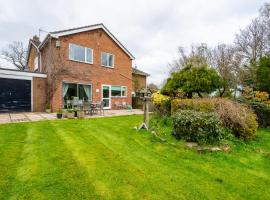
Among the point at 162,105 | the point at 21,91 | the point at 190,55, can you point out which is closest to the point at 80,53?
the point at 21,91

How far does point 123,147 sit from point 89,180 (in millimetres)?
2119

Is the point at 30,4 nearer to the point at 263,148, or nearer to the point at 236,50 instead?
the point at 263,148

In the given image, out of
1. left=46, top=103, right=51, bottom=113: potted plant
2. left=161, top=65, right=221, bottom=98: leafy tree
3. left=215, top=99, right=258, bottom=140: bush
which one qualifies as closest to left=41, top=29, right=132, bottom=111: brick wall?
left=46, top=103, right=51, bottom=113: potted plant

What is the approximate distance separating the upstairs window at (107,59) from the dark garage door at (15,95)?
6.41m

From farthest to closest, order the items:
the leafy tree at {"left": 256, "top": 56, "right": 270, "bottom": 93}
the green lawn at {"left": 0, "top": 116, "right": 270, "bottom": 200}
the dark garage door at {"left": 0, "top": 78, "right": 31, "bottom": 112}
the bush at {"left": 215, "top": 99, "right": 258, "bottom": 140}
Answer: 1. the leafy tree at {"left": 256, "top": 56, "right": 270, "bottom": 93}
2. the dark garage door at {"left": 0, "top": 78, "right": 31, "bottom": 112}
3. the bush at {"left": 215, "top": 99, "right": 258, "bottom": 140}
4. the green lawn at {"left": 0, "top": 116, "right": 270, "bottom": 200}

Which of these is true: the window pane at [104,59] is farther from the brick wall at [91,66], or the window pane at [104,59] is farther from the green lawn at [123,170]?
the green lawn at [123,170]

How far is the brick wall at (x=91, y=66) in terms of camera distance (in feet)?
45.6

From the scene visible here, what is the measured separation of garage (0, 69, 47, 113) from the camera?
495 inches

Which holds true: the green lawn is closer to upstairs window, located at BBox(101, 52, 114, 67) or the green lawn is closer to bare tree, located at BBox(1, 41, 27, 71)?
upstairs window, located at BBox(101, 52, 114, 67)

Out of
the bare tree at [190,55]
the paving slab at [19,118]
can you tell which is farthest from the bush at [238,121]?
the bare tree at [190,55]

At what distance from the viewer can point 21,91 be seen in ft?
43.2

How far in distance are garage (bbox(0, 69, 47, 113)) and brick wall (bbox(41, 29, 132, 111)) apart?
1146mm

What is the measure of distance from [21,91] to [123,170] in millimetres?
12410

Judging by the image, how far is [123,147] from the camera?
5402 millimetres
